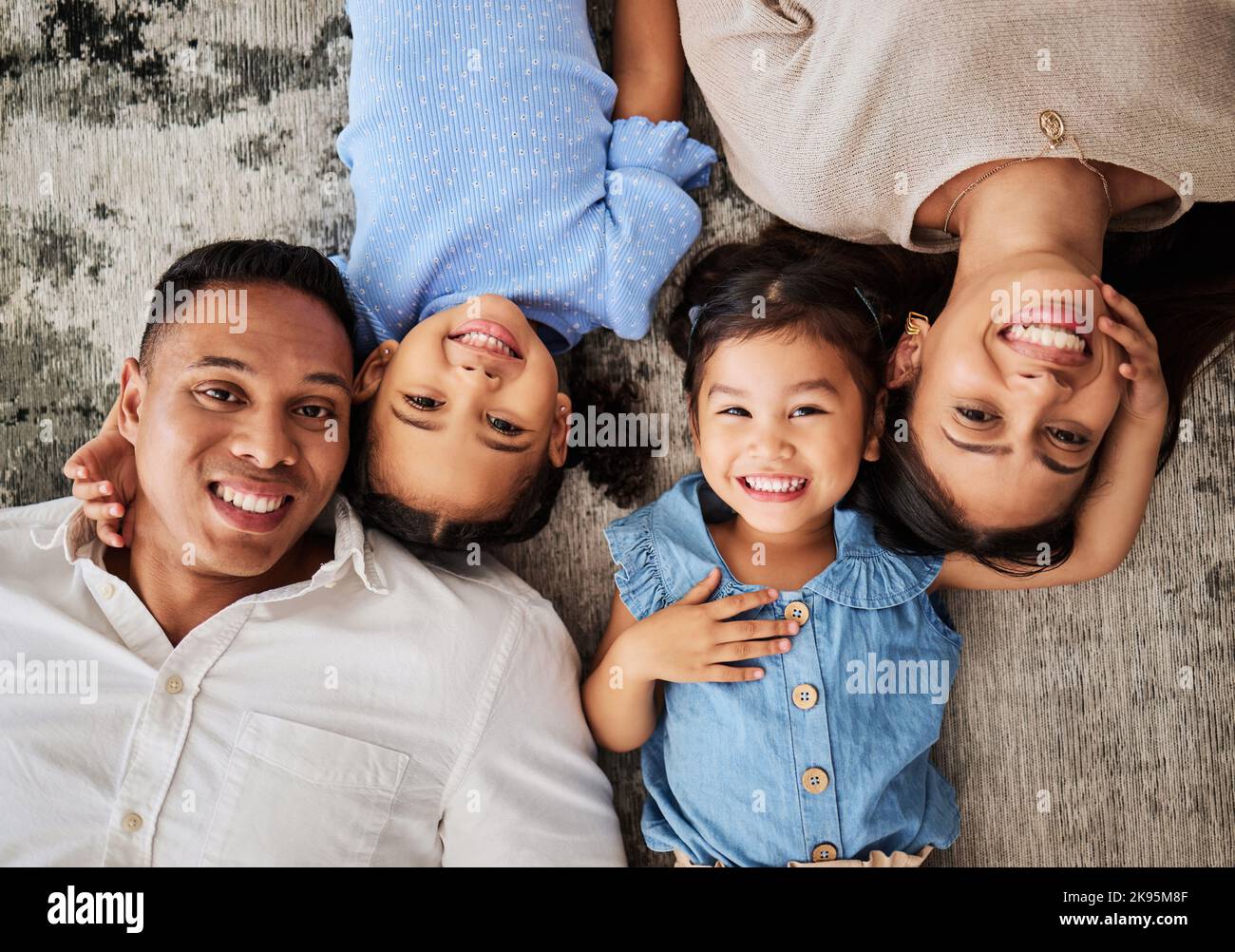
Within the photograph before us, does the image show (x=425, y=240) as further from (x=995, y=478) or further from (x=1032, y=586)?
(x=1032, y=586)

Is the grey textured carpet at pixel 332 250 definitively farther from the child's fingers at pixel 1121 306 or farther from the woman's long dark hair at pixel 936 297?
the child's fingers at pixel 1121 306

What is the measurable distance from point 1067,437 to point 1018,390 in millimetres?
113

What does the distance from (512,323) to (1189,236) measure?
1145 mm

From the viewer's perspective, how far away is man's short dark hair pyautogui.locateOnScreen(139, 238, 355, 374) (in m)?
1.29

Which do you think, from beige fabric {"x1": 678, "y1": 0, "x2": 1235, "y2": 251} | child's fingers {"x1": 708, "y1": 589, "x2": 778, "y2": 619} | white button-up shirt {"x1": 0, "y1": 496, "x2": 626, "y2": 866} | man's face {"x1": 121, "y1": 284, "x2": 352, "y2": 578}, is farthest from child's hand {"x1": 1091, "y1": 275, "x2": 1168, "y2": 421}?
man's face {"x1": 121, "y1": 284, "x2": 352, "y2": 578}

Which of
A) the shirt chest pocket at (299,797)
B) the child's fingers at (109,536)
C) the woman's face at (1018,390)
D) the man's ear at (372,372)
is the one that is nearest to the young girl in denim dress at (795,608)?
the woman's face at (1018,390)

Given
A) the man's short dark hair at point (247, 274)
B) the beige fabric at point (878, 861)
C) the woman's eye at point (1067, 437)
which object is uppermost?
the man's short dark hair at point (247, 274)

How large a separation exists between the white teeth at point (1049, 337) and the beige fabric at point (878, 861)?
0.78m

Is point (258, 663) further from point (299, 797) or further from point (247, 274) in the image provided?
point (247, 274)

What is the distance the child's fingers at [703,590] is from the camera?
1370mm

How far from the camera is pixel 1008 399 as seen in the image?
3.74 ft

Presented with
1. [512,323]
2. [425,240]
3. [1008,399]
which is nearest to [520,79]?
[425,240]

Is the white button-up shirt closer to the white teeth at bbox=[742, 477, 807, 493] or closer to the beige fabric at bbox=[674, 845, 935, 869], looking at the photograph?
the beige fabric at bbox=[674, 845, 935, 869]

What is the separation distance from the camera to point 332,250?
1.54 metres
